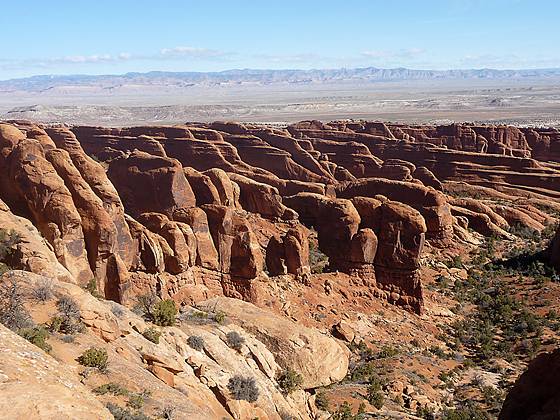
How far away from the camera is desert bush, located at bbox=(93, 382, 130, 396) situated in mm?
13516

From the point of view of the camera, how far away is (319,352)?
2353cm

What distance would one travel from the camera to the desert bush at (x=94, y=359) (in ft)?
47.8

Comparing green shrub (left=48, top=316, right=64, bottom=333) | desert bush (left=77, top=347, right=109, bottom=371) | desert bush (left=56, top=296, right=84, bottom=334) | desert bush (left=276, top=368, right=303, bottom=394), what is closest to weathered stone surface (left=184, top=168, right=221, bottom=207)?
desert bush (left=276, top=368, right=303, bottom=394)

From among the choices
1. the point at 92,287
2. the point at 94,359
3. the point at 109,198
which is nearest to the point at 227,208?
the point at 109,198

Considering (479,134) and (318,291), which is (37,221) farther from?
(479,134)

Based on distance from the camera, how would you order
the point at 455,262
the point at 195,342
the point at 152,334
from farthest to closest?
1. the point at 455,262
2. the point at 195,342
3. the point at 152,334

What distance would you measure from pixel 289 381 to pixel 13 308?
34.9ft

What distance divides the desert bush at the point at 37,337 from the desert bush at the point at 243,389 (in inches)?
253

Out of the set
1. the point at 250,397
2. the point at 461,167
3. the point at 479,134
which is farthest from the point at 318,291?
the point at 479,134

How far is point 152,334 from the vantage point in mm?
19266

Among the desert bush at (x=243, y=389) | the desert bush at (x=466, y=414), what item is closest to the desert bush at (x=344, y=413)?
the desert bush at (x=466, y=414)

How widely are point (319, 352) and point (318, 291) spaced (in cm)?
978

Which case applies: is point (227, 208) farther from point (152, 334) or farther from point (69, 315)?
point (69, 315)

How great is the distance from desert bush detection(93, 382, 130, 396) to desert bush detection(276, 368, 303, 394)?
878 cm
